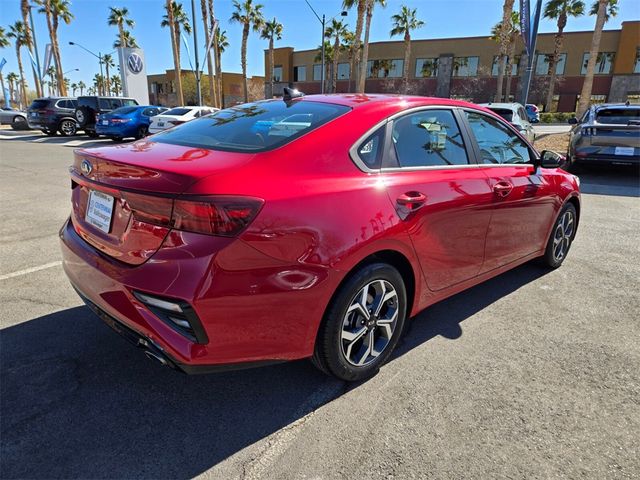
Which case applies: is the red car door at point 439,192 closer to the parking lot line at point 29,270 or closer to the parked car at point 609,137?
the parking lot line at point 29,270

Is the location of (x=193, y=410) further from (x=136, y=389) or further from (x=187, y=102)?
(x=187, y=102)

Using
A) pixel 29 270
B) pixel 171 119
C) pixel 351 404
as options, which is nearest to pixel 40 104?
pixel 171 119

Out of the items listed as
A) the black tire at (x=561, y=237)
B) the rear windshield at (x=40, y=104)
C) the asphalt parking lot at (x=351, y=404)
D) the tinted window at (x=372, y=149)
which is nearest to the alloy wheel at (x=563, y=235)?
the black tire at (x=561, y=237)

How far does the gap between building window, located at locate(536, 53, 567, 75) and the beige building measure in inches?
1493

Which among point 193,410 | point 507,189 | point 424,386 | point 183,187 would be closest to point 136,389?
point 193,410

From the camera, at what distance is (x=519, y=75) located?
46375 mm

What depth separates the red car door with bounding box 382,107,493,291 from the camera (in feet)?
8.62

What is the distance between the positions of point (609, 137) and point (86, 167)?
10270 millimetres

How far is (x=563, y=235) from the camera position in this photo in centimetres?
456

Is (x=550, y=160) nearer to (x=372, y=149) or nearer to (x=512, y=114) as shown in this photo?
(x=372, y=149)

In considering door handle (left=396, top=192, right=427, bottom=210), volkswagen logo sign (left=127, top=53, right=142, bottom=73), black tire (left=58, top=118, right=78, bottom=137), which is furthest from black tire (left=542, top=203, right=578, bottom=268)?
volkswagen logo sign (left=127, top=53, right=142, bottom=73)

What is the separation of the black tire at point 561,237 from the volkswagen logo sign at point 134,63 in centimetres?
2920

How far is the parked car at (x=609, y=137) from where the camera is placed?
9.16m

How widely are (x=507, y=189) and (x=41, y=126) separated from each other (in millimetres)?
23413
